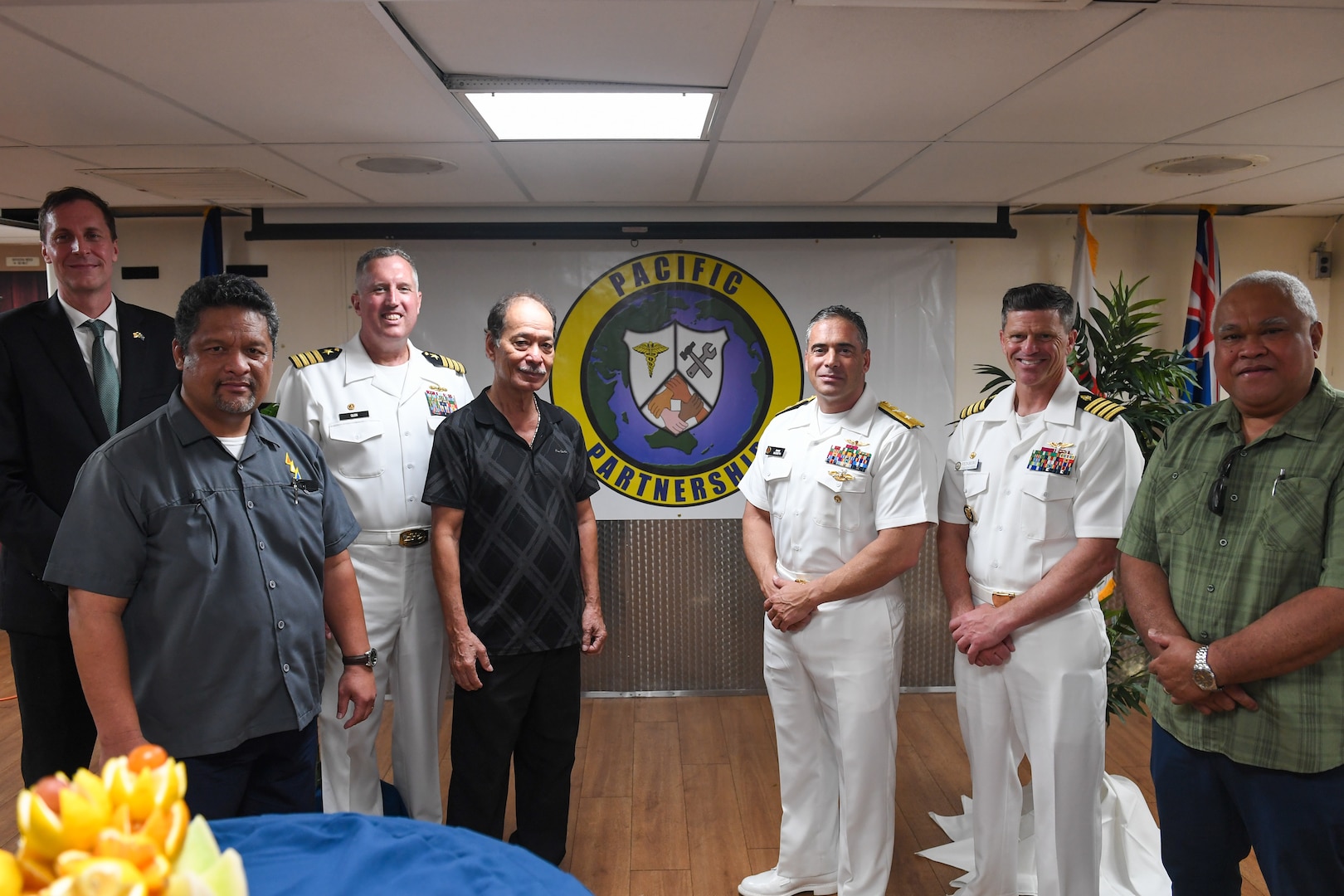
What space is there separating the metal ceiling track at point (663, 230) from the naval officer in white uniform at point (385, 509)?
1664 millimetres

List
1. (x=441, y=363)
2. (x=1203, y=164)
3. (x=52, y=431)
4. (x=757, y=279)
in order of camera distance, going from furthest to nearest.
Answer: (x=757, y=279) < (x=1203, y=164) < (x=441, y=363) < (x=52, y=431)

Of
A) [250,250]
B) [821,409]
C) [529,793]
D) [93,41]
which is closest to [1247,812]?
[821,409]

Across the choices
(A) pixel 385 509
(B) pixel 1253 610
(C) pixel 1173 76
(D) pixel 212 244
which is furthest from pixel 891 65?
(D) pixel 212 244

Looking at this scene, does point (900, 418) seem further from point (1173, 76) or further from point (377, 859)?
point (377, 859)

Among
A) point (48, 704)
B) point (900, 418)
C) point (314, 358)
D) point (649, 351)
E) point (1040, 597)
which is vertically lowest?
point (48, 704)

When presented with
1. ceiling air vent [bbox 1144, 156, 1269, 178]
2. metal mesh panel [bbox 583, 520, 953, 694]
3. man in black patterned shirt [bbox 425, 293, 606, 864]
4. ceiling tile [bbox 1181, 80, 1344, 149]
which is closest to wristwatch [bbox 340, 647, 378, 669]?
man in black patterned shirt [bbox 425, 293, 606, 864]

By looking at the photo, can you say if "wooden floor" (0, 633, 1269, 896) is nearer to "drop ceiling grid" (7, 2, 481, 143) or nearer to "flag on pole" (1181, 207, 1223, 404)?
"flag on pole" (1181, 207, 1223, 404)

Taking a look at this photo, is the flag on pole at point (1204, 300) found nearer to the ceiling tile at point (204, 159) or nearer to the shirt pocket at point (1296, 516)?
the shirt pocket at point (1296, 516)

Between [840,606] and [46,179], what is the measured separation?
3772 mm

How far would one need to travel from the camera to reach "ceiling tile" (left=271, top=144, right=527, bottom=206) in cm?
309

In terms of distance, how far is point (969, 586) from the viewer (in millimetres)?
2621

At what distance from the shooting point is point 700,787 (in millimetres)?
3500

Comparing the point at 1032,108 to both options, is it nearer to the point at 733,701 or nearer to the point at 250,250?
the point at 733,701

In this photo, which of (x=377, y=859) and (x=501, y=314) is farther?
(x=501, y=314)
